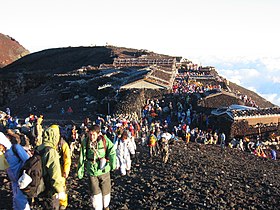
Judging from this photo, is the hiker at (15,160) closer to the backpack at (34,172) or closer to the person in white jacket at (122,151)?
the backpack at (34,172)

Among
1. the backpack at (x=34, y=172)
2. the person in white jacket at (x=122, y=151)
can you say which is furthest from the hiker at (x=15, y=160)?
the person in white jacket at (x=122, y=151)

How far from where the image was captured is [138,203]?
10.3 meters

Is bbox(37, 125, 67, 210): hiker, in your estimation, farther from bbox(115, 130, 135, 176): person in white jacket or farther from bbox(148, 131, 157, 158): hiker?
bbox(148, 131, 157, 158): hiker

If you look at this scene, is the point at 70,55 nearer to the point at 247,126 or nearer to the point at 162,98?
the point at 162,98

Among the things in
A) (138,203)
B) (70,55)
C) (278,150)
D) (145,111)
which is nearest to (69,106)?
(145,111)

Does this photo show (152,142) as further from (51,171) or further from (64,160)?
(51,171)

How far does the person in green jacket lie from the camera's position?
7.95 meters

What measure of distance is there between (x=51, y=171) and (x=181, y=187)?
5.72 m

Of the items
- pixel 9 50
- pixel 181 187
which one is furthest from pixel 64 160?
pixel 9 50

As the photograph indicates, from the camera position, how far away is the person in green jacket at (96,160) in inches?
313

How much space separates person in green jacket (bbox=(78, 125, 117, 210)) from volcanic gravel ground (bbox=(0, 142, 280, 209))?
74.3 inches

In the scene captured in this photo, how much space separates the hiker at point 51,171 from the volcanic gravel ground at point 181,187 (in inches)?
Result: 95.1

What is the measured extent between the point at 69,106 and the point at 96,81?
8860 mm

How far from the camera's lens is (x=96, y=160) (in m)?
7.96
